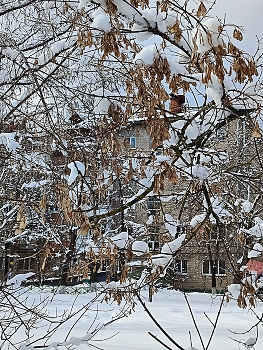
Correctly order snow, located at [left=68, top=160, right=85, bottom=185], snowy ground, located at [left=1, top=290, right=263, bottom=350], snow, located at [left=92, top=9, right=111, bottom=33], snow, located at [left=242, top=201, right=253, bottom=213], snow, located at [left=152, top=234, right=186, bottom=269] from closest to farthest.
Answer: snow, located at [left=92, top=9, right=111, bottom=33] → snow, located at [left=68, top=160, right=85, bottom=185] → snow, located at [left=152, top=234, right=186, bottom=269] → snow, located at [left=242, top=201, right=253, bottom=213] → snowy ground, located at [left=1, top=290, right=263, bottom=350]

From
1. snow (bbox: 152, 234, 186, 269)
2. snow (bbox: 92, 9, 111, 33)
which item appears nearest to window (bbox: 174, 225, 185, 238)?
snow (bbox: 152, 234, 186, 269)

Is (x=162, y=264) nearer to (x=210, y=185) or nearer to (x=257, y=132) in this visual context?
(x=210, y=185)

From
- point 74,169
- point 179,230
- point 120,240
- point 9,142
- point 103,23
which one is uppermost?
point 103,23

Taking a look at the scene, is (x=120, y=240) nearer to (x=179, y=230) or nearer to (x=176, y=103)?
(x=179, y=230)

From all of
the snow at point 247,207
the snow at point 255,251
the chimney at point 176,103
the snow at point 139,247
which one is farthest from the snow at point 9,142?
the snow at point 247,207

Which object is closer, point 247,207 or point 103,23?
point 103,23

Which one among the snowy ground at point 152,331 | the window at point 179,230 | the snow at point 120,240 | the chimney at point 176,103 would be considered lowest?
the snowy ground at point 152,331

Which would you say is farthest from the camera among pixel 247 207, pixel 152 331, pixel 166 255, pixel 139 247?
pixel 152 331

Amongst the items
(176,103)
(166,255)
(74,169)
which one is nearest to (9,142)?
(74,169)

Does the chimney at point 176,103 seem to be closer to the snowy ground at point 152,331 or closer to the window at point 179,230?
the window at point 179,230

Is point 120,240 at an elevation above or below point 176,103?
below

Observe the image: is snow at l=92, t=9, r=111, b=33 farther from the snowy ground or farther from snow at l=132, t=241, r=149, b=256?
the snowy ground

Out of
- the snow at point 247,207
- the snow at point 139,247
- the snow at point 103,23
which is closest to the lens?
the snow at point 103,23

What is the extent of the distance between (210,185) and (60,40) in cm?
171
